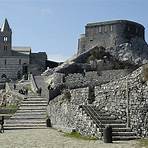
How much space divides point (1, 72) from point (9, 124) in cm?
7590

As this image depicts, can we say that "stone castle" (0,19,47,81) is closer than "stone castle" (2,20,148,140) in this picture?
No

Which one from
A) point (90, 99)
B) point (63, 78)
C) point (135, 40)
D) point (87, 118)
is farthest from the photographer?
point (135, 40)

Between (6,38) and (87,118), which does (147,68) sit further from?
(6,38)

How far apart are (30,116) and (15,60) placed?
7356cm

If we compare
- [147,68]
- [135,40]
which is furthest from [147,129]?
[135,40]

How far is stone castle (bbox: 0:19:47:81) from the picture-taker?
110875mm

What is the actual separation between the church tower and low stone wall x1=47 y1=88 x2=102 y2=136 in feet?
254

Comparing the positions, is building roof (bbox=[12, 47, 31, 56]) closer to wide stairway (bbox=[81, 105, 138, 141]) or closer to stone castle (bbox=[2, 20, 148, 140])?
stone castle (bbox=[2, 20, 148, 140])

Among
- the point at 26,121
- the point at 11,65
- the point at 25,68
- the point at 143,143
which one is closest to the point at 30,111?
the point at 26,121

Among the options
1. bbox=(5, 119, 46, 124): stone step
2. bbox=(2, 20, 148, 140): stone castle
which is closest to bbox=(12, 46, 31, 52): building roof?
bbox=(2, 20, 148, 140): stone castle

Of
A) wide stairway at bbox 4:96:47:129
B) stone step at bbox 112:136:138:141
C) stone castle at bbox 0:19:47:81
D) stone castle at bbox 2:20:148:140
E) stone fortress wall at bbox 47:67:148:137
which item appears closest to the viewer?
stone step at bbox 112:136:138:141

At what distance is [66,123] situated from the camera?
31875mm

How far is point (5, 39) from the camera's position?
383 feet

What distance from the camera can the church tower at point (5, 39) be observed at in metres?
115
